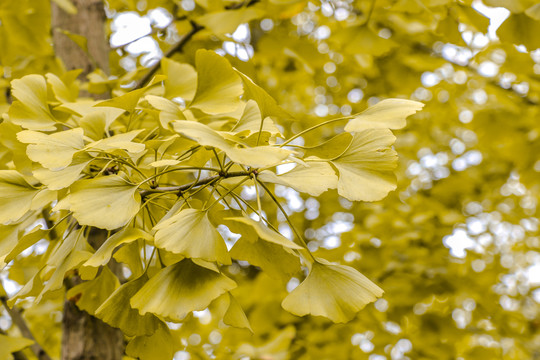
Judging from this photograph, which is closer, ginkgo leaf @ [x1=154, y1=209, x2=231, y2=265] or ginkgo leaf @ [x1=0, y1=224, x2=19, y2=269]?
ginkgo leaf @ [x1=154, y1=209, x2=231, y2=265]

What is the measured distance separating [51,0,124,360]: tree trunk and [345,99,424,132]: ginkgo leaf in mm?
728

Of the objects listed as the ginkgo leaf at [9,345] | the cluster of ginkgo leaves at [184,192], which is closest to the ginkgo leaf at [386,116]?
the cluster of ginkgo leaves at [184,192]

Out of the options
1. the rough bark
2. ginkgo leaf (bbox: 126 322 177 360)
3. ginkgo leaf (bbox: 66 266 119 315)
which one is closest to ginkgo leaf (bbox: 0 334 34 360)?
ginkgo leaf (bbox: 66 266 119 315)

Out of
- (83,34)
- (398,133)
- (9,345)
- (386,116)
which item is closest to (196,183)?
(386,116)

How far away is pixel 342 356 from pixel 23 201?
1.38 m

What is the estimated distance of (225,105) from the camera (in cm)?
71

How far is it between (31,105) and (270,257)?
404mm

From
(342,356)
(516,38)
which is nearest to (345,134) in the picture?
(516,38)

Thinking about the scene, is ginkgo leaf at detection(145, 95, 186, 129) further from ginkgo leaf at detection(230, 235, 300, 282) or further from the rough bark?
the rough bark

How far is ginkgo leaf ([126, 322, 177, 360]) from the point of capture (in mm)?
670

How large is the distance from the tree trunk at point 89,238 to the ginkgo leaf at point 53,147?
0.55 metres

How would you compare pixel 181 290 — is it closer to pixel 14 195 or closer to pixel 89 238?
pixel 14 195

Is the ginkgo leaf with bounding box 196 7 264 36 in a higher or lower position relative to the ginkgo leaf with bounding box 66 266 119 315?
higher

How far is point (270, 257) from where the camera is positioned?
65cm
